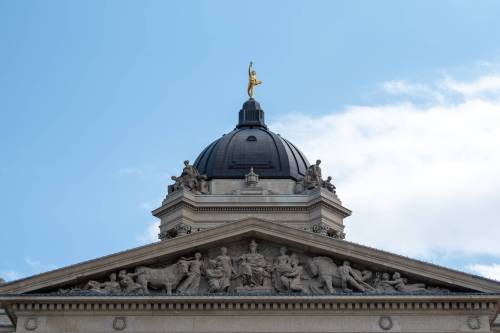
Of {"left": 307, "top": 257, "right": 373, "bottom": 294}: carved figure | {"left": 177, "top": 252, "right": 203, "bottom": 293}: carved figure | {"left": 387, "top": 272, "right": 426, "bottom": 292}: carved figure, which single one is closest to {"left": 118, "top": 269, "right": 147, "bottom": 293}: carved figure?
{"left": 177, "top": 252, "right": 203, "bottom": 293}: carved figure

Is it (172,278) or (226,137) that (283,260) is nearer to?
(172,278)

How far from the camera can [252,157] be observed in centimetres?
6288

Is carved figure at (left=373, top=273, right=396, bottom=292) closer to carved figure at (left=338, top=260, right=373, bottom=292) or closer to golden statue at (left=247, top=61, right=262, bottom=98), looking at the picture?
carved figure at (left=338, top=260, right=373, bottom=292)

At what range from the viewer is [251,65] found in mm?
74188

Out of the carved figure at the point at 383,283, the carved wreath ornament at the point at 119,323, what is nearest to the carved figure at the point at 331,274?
the carved figure at the point at 383,283

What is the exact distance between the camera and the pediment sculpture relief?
35406mm

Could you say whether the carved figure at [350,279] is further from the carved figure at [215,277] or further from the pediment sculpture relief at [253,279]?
the carved figure at [215,277]

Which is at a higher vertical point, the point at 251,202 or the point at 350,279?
the point at 251,202

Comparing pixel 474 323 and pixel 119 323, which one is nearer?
pixel 474 323

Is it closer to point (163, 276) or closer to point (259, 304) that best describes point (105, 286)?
point (163, 276)

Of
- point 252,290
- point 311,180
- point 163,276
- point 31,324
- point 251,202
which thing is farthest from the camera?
point 311,180

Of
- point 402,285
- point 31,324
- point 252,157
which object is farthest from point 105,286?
point 252,157

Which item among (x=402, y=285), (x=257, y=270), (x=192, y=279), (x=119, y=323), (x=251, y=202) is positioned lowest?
(x=119, y=323)

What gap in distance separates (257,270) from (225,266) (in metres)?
1.17
